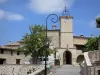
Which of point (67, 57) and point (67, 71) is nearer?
point (67, 71)

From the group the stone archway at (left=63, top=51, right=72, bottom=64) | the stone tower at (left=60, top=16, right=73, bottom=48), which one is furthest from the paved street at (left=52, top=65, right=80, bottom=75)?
the stone tower at (left=60, top=16, right=73, bottom=48)

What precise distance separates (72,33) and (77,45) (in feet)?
14.2

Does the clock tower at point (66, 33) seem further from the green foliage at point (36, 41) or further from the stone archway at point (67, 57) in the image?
the green foliage at point (36, 41)

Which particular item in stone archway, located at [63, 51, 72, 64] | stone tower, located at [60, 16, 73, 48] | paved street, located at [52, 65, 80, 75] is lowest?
paved street, located at [52, 65, 80, 75]

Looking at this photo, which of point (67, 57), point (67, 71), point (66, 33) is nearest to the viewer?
point (67, 71)

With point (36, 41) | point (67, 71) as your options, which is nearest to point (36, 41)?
point (36, 41)

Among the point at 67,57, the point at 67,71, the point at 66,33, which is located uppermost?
the point at 66,33

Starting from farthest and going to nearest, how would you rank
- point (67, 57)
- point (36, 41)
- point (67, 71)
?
point (67, 57) → point (36, 41) → point (67, 71)

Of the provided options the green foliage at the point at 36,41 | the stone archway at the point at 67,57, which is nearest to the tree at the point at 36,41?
the green foliage at the point at 36,41

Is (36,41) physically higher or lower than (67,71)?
higher

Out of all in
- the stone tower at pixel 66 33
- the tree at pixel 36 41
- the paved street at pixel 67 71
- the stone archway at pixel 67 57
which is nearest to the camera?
the paved street at pixel 67 71

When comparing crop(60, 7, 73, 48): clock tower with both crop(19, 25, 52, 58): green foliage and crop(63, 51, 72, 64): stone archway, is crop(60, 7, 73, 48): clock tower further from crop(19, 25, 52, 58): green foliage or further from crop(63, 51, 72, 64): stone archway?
crop(19, 25, 52, 58): green foliage

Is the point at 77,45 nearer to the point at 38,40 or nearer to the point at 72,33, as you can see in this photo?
the point at 72,33

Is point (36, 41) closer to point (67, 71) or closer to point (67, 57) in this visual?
point (67, 57)
